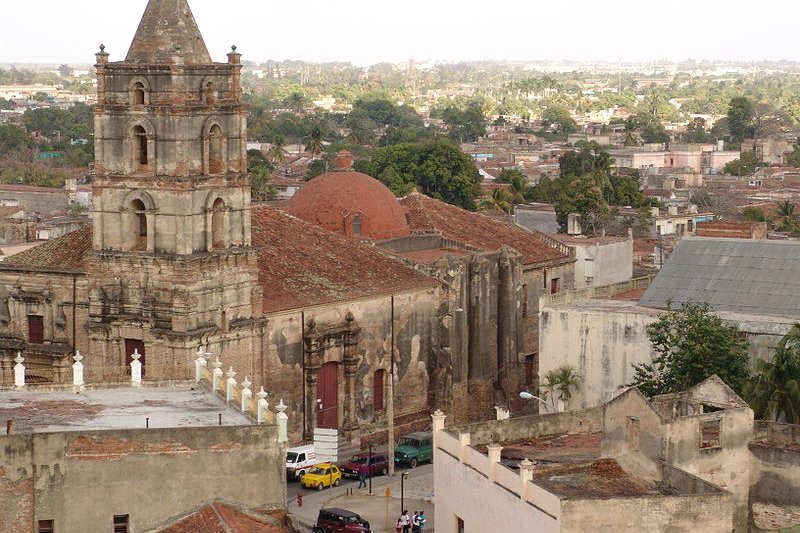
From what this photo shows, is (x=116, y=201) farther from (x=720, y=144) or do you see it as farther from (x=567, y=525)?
(x=720, y=144)

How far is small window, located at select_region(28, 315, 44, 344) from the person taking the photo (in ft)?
167

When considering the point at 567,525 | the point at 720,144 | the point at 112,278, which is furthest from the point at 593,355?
the point at 720,144

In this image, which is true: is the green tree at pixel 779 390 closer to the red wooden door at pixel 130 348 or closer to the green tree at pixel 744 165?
the red wooden door at pixel 130 348

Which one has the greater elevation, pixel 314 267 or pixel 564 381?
pixel 314 267

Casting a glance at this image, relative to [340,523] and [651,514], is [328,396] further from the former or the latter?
[651,514]

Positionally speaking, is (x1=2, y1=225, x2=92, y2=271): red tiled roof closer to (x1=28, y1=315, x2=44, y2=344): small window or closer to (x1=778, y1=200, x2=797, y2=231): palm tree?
(x1=28, y1=315, x2=44, y2=344): small window

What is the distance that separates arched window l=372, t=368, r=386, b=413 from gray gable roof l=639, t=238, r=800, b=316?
8.29 m

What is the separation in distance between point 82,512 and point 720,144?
147759 millimetres

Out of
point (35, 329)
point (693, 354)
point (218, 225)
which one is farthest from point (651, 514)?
point (35, 329)

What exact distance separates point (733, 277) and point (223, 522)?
72.6 ft

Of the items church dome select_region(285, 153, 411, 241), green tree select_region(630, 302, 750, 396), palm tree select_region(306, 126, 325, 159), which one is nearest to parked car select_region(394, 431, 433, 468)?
green tree select_region(630, 302, 750, 396)

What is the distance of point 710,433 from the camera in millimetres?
37438

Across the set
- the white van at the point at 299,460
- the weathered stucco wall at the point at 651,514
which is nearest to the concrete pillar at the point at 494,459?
the weathered stucco wall at the point at 651,514

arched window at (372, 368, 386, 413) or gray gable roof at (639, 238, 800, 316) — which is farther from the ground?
gray gable roof at (639, 238, 800, 316)
